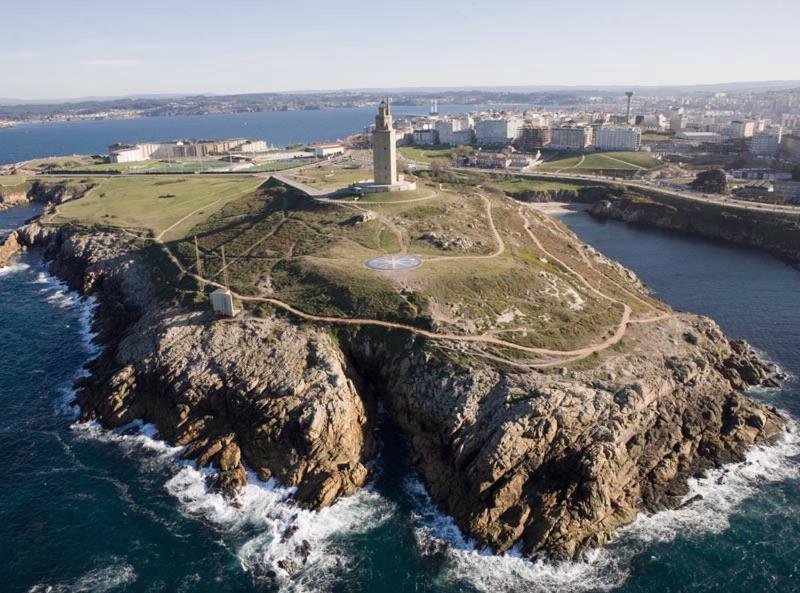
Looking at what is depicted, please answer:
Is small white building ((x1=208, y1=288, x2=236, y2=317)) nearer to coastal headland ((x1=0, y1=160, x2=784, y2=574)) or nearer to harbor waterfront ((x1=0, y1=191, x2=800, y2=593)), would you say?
coastal headland ((x1=0, y1=160, x2=784, y2=574))

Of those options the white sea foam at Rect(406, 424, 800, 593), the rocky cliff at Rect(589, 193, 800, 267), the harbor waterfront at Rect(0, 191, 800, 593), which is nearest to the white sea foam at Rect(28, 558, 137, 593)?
the harbor waterfront at Rect(0, 191, 800, 593)

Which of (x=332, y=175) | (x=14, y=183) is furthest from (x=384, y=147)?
(x=14, y=183)

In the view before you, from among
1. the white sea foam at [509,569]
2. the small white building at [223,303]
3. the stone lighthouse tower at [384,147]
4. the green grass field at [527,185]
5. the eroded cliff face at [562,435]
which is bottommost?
the white sea foam at [509,569]

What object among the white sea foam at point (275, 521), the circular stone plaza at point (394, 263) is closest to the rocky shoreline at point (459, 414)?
the white sea foam at point (275, 521)

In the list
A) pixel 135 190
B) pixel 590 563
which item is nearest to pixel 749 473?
pixel 590 563

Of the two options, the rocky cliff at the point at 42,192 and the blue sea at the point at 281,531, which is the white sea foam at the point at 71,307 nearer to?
the blue sea at the point at 281,531

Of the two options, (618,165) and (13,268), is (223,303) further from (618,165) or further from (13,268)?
(618,165)
